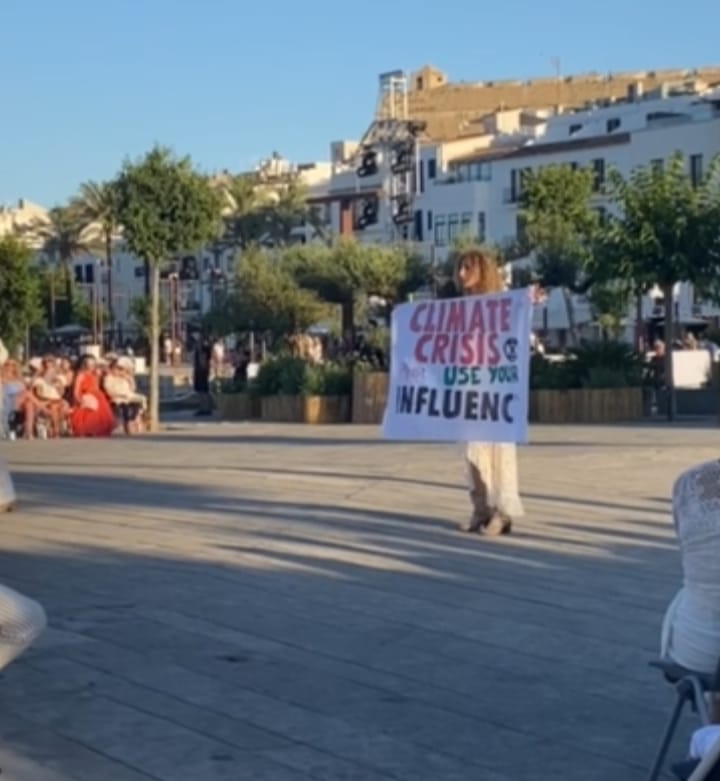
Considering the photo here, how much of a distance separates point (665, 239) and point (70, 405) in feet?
32.7

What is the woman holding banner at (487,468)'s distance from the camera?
13055 millimetres

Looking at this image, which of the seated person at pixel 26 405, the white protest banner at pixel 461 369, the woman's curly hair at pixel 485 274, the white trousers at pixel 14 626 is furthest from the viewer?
the seated person at pixel 26 405

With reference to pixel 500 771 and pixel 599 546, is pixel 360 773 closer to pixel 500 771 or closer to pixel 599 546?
pixel 500 771

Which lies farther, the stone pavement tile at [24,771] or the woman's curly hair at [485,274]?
the woman's curly hair at [485,274]

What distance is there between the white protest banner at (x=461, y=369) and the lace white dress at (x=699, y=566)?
6.64 meters

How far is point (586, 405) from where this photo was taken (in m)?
30.5

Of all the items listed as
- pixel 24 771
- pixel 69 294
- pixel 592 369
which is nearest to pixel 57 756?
pixel 24 771

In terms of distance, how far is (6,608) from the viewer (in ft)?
19.9

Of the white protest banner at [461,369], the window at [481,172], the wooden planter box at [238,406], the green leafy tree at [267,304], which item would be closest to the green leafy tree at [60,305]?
the window at [481,172]

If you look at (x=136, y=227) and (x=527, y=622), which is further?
(x=136, y=227)

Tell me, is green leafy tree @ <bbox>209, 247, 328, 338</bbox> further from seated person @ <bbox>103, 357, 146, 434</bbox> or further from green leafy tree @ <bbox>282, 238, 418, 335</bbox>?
seated person @ <bbox>103, 357, 146, 434</bbox>

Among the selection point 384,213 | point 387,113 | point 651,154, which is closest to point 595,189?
point 651,154

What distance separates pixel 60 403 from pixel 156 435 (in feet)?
5.19

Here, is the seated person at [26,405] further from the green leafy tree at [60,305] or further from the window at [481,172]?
the window at [481,172]
